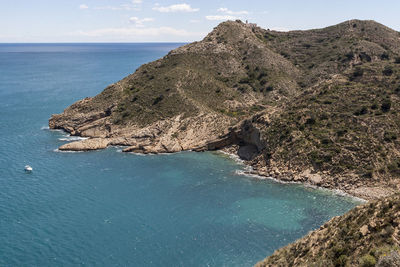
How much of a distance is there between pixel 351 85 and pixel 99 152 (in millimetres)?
65432

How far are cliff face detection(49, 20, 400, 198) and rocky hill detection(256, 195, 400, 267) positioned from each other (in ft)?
93.6

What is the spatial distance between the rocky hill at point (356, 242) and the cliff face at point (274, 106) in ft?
93.6

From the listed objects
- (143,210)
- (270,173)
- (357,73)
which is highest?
(357,73)

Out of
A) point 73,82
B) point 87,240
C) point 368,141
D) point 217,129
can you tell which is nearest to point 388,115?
point 368,141

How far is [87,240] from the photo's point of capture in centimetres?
4647

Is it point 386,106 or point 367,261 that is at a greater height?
point 386,106

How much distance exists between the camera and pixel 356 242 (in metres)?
29.0

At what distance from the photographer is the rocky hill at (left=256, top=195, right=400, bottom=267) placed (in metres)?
25.7

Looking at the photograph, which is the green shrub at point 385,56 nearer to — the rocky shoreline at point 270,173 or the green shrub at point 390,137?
the green shrub at point 390,137

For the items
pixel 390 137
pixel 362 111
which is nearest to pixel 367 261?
pixel 390 137

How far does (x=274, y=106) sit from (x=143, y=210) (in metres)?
58.4

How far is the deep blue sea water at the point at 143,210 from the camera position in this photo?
4391 cm

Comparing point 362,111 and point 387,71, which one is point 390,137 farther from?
point 387,71

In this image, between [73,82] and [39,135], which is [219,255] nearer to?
[39,135]
